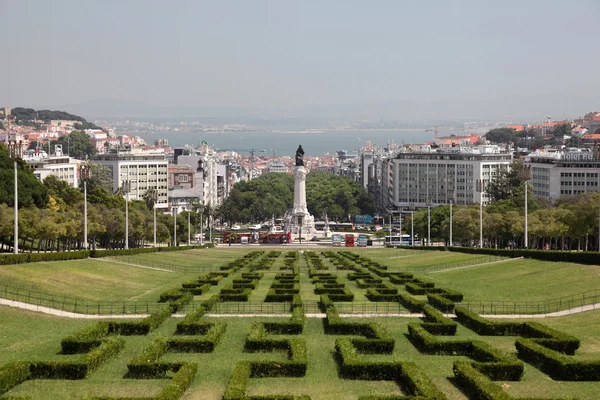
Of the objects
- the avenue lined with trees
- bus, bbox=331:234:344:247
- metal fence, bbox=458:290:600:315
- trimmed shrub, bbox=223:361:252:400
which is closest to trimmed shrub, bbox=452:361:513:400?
trimmed shrub, bbox=223:361:252:400

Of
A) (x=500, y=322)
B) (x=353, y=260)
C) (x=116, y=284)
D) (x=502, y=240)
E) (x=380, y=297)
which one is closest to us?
(x=500, y=322)

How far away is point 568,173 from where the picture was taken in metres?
170

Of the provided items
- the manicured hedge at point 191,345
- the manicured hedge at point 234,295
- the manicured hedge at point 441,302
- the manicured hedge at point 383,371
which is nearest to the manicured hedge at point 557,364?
the manicured hedge at point 383,371

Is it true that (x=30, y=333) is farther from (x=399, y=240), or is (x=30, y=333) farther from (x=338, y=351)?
(x=399, y=240)

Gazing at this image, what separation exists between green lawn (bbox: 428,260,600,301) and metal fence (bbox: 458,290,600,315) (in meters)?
1.59

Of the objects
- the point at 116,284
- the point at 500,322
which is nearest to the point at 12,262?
the point at 116,284

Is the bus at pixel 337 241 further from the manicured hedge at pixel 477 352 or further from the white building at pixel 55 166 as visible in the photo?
the manicured hedge at pixel 477 352

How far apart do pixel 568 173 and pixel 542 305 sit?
123 meters

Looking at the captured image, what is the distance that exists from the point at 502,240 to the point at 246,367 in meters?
91.2

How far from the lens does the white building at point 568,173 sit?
166m

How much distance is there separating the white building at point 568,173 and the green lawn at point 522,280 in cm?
9481

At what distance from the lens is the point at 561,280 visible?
193 ft

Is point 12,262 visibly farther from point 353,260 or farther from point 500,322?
point 353,260

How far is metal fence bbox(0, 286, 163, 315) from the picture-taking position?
160ft
